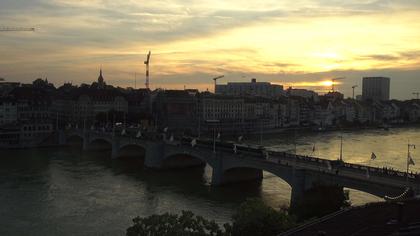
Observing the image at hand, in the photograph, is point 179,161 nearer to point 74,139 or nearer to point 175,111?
point 74,139

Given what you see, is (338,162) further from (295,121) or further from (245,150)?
(295,121)

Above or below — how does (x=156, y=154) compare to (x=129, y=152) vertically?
above

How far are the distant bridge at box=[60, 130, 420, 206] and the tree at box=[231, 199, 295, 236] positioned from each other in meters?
10.8

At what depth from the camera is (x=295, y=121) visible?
13988 cm

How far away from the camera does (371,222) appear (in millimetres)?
16109

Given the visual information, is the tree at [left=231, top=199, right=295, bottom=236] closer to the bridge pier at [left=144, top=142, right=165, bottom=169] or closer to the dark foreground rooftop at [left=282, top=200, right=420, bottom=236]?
the dark foreground rooftop at [left=282, top=200, right=420, bottom=236]

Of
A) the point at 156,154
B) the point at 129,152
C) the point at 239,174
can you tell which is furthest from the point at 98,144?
the point at 239,174

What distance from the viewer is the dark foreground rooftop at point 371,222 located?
579 inches

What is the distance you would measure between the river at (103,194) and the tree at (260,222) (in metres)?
10.7

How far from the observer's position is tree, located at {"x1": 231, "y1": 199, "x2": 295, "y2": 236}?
758 inches

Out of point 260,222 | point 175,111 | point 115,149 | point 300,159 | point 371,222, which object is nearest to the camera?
point 371,222

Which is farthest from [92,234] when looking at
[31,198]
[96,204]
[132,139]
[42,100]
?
[42,100]

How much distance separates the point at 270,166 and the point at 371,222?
20.6m

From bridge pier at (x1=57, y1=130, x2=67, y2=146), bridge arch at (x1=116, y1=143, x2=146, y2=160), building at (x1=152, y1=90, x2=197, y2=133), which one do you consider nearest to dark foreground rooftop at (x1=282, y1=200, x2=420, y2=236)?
bridge arch at (x1=116, y1=143, x2=146, y2=160)
